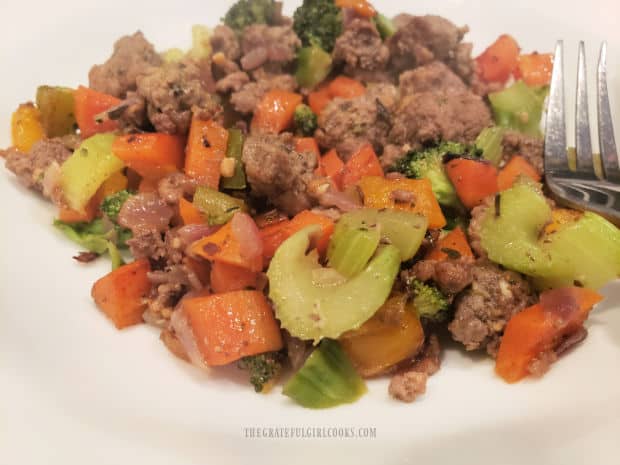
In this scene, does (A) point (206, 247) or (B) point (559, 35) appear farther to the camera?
(B) point (559, 35)

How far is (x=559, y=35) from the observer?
4410 millimetres

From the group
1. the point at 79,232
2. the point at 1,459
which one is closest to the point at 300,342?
the point at 1,459

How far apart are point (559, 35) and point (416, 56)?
1.25 meters

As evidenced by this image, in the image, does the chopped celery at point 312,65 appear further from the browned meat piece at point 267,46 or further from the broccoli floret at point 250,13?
the broccoli floret at point 250,13

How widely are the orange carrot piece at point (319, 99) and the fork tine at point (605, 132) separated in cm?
169

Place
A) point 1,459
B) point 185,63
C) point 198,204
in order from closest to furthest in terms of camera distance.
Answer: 1. point 1,459
2. point 198,204
3. point 185,63

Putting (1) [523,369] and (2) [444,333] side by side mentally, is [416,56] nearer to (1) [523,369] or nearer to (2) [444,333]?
(2) [444,333]

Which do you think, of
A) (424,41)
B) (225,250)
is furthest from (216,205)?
(424,41)

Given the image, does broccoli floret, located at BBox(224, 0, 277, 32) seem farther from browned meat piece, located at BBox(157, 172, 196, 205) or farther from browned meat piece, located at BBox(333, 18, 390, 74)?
browned meat piece, located at BBox(157, 172, 196, 205)

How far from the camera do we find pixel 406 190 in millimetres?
3057

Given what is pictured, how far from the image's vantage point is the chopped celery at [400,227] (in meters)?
2.74

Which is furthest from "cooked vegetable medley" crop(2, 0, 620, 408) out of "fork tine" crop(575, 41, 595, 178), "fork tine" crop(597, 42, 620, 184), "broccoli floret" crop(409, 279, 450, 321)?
"fork tine" crop(597, 42, 620, 184)

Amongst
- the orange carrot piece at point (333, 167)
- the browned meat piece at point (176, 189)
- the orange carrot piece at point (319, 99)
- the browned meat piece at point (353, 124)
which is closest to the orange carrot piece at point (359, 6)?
the orange carrot piece at point (319, 99)

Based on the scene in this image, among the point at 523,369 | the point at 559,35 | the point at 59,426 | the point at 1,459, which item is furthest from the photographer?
the point at 559,35
